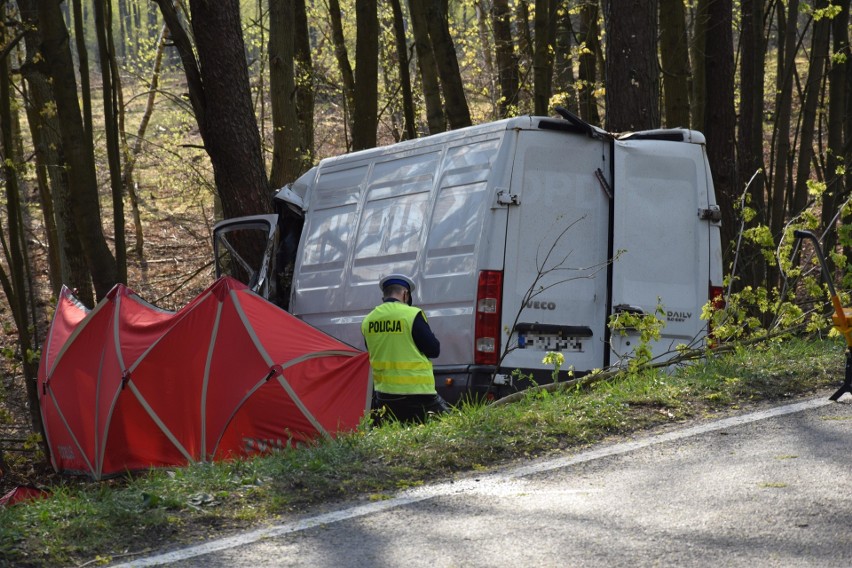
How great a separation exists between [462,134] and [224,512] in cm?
476

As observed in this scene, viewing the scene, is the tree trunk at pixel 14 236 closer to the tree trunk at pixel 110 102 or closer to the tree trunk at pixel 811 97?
the tree trunk at pixel 110 102

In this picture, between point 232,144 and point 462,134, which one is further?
point 232,144

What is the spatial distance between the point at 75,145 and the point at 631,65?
6.14 meters

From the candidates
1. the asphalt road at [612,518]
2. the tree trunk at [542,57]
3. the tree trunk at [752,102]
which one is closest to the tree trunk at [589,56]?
the tree trunk at [542,57]

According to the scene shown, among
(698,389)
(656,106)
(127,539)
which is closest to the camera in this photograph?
(127,539)

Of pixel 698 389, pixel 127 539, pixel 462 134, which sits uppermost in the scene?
pixel 462 134

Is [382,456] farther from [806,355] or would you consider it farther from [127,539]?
[806,355]

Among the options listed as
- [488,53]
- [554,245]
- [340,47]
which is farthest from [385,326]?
[488,53]

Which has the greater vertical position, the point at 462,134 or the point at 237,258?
the point at 462,134

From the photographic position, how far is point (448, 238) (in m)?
8.59

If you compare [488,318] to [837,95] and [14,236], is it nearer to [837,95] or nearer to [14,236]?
[14,236]

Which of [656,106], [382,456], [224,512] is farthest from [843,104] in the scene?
[224,512]

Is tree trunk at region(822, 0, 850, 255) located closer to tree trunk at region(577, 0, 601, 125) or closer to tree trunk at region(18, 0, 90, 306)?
tree trunk at region(577, 0, 601, 125)

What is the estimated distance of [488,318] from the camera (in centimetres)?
830
